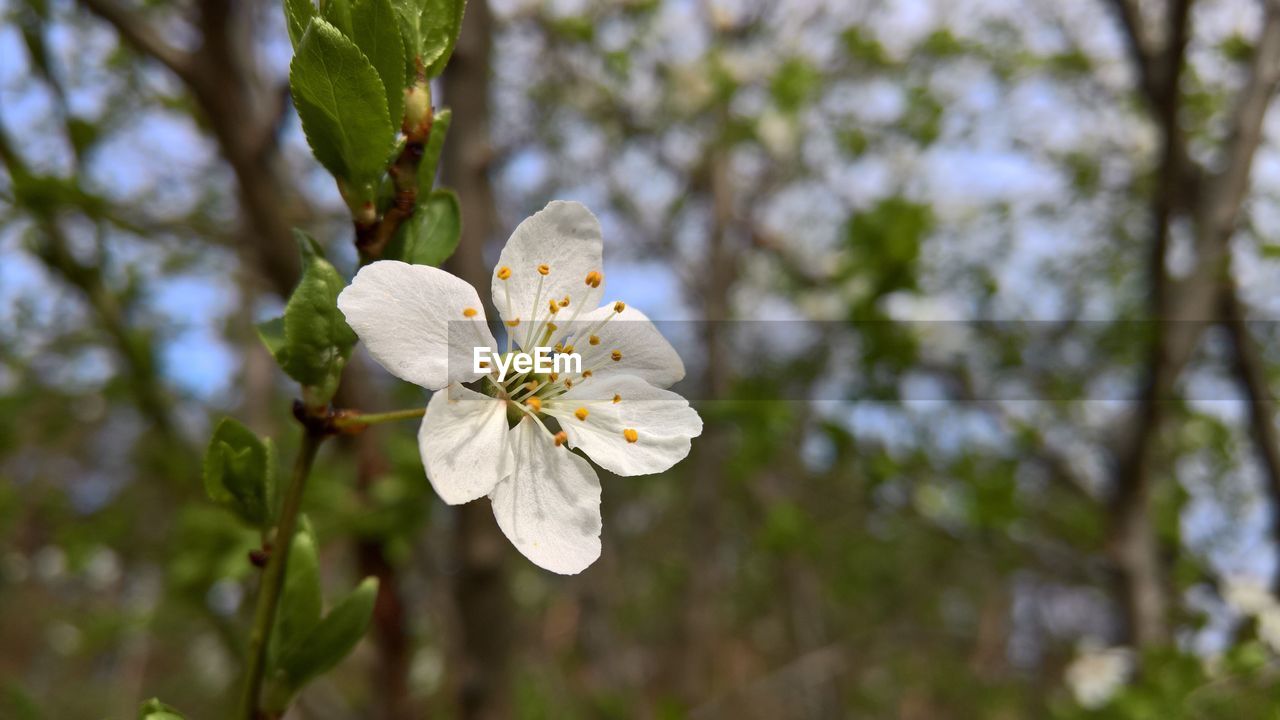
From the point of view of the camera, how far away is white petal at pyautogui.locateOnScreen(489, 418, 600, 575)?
0.54 m

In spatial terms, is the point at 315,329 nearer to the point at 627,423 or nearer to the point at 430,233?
the point at 430,233

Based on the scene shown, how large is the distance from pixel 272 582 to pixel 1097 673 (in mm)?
2460

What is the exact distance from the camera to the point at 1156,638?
2133mm

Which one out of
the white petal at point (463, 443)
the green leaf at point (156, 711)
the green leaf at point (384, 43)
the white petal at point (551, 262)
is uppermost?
the green leaf at point (384, 43)

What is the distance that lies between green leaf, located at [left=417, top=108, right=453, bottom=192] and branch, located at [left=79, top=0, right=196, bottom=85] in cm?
102

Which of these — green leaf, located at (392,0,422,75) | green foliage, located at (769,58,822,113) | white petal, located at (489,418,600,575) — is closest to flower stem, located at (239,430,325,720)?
white petal, located at (489,418,600,575)

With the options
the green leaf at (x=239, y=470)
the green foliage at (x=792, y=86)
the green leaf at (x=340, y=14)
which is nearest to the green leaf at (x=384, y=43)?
the green leaf at (x=340, y=14)

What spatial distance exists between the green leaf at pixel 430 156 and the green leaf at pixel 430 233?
11 millimetres

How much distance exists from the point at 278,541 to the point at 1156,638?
2309 millimetres

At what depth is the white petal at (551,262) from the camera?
585 millimetres

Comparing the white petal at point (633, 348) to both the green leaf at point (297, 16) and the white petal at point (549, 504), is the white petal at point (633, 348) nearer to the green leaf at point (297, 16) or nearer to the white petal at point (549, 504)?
the white petal at point (549, 504)

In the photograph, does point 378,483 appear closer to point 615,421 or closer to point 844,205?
point 615,421

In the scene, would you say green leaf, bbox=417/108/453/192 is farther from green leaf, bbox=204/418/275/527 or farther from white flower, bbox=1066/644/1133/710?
white flower, bbox=1066/644/1133/710

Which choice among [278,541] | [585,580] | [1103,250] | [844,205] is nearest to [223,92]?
[278,541]
